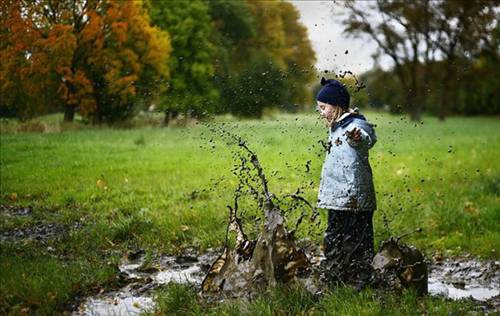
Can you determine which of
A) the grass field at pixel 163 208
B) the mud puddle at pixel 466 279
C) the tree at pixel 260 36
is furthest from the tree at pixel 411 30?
the mud puddle at pixel 466 279

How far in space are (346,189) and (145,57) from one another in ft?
55.0

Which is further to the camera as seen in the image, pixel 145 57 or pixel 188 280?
pixel 145 57

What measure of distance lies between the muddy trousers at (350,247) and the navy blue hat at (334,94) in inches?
34.1

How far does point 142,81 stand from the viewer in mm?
20031

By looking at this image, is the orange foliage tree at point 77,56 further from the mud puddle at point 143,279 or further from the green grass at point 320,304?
the green grass at point 320,304

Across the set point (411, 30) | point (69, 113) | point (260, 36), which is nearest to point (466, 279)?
point (69, 113)

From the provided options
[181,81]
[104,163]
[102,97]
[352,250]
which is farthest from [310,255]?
[181,81]

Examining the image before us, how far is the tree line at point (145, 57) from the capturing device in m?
9.02

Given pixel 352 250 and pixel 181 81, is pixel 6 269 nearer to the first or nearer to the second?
pixel 352 250

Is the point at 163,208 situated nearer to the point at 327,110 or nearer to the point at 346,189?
the point at 327,110

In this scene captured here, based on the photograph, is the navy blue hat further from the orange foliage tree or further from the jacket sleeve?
the orange foliage tree

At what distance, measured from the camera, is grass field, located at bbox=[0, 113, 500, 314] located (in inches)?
170

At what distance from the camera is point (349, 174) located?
14.3 feet

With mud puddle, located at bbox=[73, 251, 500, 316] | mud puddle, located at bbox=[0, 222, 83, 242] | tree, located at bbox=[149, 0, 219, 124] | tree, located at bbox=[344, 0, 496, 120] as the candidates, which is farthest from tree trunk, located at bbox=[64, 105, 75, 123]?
tree, located at bbox=[344, 0, 496, 120]
